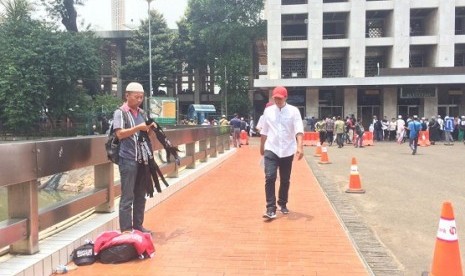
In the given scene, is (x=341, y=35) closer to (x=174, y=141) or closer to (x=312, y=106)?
(x=312, y=106)

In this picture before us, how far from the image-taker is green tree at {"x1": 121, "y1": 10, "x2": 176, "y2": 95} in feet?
156

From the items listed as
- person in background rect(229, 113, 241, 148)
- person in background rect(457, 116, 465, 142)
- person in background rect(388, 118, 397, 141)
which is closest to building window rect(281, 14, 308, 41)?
person in background rect(388, 118, 397, 141)

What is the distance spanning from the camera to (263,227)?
6098 mm

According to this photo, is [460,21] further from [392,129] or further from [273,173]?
[273,173]

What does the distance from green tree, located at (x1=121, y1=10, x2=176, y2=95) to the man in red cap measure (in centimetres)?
4160

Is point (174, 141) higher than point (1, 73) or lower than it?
lower

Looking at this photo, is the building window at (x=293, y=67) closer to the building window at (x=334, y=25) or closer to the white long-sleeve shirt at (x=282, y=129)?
the building window at (x=334, y=25)

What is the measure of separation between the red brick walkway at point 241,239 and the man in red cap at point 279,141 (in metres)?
0.46

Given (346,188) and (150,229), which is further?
(346,188)

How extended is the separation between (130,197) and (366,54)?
124ft

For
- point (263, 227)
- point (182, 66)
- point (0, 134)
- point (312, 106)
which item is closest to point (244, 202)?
point (263, 227)

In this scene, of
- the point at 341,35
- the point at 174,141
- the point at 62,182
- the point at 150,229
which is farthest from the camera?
the point at 341,35

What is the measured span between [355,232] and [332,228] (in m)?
0.29

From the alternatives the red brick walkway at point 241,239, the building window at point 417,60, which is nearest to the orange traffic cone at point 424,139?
the building window at point 417,60
